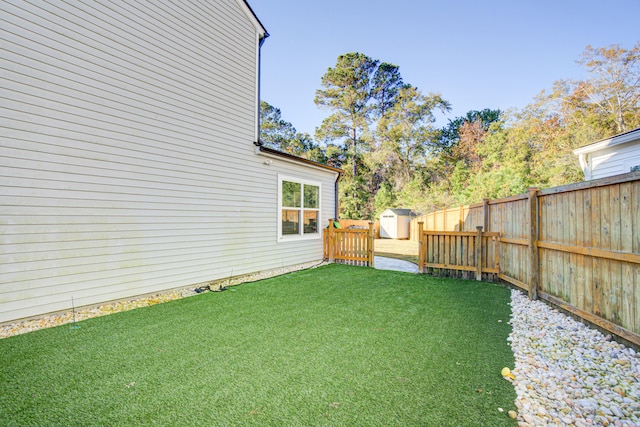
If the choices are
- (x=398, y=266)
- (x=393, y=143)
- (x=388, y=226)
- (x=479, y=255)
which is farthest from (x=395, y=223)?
(x=479, y=255)

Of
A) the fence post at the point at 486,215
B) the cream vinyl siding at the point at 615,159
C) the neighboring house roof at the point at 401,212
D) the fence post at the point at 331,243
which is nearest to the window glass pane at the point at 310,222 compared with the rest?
the fence post at the point at 331,243

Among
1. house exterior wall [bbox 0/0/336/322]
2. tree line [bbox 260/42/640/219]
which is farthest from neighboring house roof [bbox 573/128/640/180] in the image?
tree line [bbox 260/42/640/219]

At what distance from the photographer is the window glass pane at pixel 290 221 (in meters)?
7.49

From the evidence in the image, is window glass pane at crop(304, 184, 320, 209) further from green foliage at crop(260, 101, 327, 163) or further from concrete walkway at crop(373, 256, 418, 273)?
green foliage at crop(260, 101, 327, 163)

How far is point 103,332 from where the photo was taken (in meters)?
3.35

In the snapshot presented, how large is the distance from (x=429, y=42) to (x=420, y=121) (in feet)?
33.7

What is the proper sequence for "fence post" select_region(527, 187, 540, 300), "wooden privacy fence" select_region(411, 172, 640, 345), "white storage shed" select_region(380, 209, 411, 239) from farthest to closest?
"white storage shed" select_region(380, 209, 411, 239)
"fence post" select_region(527, 187, 540, 300)
"wooden privacy fence" select_region(411, 172, 640, 345)

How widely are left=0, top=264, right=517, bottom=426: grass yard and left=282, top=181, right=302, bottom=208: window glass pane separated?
351cm

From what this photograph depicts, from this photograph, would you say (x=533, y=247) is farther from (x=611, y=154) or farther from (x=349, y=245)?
(x=611, y=154)

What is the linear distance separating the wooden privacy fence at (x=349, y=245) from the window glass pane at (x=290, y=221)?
45.3 inches

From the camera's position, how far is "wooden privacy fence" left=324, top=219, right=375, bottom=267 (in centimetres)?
805

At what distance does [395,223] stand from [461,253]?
14454mm

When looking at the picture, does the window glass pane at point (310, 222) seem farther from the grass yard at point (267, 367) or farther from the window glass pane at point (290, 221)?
the grass yard at point (267, 367)

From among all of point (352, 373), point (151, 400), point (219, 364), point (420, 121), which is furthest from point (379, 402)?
point (420, 121)
